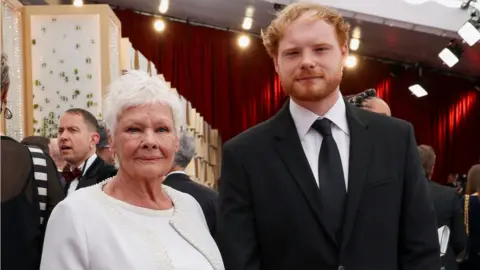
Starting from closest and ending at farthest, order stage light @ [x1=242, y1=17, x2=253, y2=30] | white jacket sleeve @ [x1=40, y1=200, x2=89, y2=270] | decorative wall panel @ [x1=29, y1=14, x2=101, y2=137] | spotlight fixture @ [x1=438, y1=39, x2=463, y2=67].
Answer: white jacket sleeve @ [x1=40, y1=200, x2=89, y2=270], decorative wall panel @ [x1=29, y1=14, x2=101, y2=137], spotlight fixture @ [x1=438, y1=39, x2=463, y2=67], stage light @ [x1=242, y1=17, x2=253, y2=30]

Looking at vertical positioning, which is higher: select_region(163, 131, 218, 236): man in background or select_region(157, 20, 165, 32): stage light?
select_region(157, 20, 165, 32): stage light

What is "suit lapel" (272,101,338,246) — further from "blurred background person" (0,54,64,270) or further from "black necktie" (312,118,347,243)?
"blurred background person" (0,54,64,270)

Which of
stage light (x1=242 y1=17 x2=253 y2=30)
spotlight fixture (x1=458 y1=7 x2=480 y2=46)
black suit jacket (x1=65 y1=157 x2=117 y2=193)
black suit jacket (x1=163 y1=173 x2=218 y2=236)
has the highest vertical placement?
stage light (x1=242 y1=17 x2=253 y2=30)

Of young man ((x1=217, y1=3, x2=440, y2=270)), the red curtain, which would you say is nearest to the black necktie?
young man ((x1=217, y1=3, x2=440, y2=270))

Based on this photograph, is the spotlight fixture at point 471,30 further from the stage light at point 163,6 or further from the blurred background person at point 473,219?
the stage light at point 163,6

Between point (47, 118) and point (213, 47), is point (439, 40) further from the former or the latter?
point (47, 118)

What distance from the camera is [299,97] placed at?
2.02m

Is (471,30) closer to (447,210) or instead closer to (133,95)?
(447,210)

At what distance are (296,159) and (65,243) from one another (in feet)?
2.11

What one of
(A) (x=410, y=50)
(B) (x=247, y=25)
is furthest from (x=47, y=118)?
(A) (x=410, y=50)

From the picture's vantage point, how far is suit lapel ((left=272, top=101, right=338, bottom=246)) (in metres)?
1.97

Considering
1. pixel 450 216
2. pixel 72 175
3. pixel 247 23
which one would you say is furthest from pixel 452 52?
pixel 72 175

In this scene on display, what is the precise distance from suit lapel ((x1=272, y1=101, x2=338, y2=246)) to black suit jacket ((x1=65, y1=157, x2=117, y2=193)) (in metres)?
1.80

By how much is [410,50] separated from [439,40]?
1322 mm
